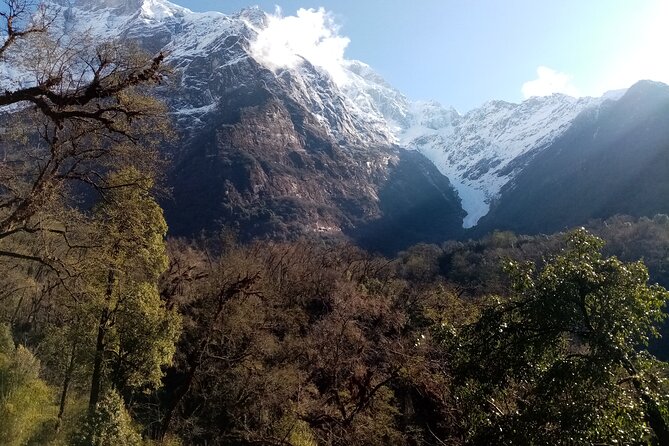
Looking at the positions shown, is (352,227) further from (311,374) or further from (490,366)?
(490,366)

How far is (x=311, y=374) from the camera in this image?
3027cm

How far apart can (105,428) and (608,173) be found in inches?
6651

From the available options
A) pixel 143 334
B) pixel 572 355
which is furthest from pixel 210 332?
pixel 572 355

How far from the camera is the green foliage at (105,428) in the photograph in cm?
1577

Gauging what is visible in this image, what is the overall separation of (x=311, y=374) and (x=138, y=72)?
2426cm

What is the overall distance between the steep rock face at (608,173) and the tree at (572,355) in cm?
12869

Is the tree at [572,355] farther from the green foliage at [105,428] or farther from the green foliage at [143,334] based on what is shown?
the green foliage at [143,334]

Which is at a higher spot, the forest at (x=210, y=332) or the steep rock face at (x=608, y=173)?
the steep rock face at (x=608, y=173)

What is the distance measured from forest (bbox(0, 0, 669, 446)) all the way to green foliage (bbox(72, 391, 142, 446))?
0.06m

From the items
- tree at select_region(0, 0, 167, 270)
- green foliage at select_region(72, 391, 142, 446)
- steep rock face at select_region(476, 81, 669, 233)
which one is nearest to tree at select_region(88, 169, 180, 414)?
green foliage at select_region(72, 391, 142, 446)

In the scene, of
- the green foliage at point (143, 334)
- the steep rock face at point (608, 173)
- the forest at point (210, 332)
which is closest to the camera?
the forest at point (210, 332)

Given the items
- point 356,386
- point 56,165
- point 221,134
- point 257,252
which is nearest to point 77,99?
point 56,165

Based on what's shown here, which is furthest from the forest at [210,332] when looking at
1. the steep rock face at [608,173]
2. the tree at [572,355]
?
the steep rock face at [608,173]

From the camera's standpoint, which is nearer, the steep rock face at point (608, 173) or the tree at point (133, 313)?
the tree at point (133, 313)
